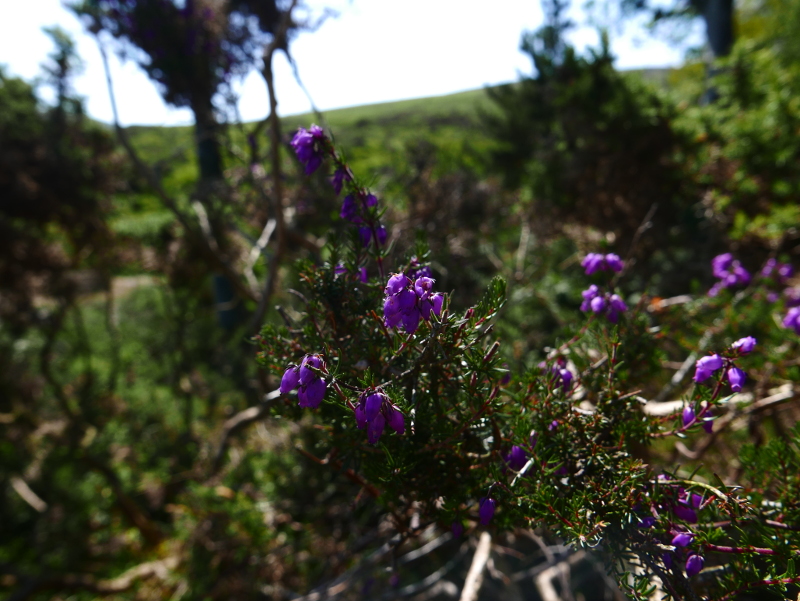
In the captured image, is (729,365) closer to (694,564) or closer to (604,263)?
(694,564)

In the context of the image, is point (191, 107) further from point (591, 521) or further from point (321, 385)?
point (591, 521)

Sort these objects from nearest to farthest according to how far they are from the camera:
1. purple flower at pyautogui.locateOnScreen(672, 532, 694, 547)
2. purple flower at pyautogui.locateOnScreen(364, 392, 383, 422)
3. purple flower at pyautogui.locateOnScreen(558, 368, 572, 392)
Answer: purple flower at pyautogui.locateOnScreen(364, 392, 383, 422) → purple flower at pyautogui.locateOnScreen(672, 532, 694, 547) → purple flower at pyautogui.locateOnScreen(558, 368, 572, 392)

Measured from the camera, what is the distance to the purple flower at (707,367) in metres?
0.98

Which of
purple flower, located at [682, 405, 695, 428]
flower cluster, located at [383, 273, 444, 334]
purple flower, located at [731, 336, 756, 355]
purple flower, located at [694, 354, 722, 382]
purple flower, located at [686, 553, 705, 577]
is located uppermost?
flower cluster, located at [383, 273, 444, 334]

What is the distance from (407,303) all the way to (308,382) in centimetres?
23

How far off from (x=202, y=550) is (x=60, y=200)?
13.8ft

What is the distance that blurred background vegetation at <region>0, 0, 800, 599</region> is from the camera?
9.02 ft

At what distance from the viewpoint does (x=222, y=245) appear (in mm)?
4418

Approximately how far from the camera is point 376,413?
28.3 inches

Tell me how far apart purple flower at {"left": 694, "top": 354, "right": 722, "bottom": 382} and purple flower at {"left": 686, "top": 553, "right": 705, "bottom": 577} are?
15.3 inches

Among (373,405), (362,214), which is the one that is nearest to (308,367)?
(373,405)

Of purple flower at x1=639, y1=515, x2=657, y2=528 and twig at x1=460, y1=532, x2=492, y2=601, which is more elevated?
purple flower at x1=639, y1=515, x2=657, y2=528

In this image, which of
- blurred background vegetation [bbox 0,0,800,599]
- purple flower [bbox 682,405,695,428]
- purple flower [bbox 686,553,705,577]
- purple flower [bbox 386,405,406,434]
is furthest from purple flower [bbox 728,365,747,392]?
blurred background vegetation [bbox 0,0,800,599]

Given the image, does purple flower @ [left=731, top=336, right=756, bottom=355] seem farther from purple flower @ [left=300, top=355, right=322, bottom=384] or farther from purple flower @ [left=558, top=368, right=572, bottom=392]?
purple flower @ [left=300, top=355, right=322, bottom=384]
